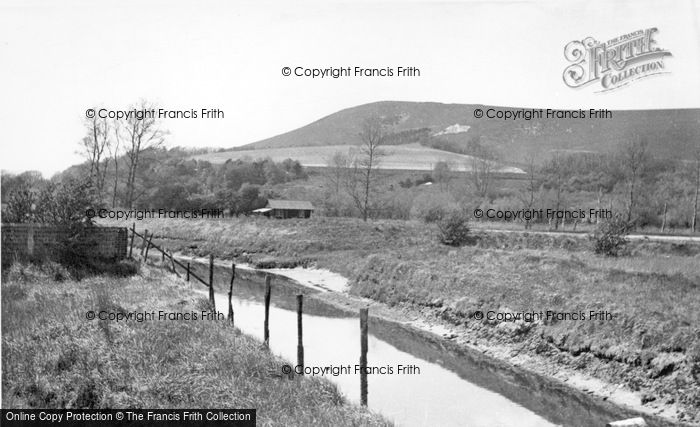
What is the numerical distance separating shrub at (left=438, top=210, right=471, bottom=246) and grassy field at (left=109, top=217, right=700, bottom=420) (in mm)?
897

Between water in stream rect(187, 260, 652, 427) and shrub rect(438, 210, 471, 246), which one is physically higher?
shrub rect(438, 210, 471, 246)

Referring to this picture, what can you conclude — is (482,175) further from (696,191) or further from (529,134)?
(696,191)

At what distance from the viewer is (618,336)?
13445mm

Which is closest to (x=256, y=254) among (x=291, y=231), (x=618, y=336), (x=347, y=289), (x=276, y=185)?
(x=291, y=231)

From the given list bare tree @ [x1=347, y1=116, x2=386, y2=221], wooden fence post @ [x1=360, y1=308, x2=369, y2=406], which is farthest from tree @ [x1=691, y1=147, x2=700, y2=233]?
wooden fence post @ [x1=360, y1=308, x2=369, y2=406]

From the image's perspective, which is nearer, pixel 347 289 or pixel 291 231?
pixel 347 289

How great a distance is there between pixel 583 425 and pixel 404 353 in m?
→ 5.46

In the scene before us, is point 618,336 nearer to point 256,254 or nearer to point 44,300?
point 44,300

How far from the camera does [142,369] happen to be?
1026 cm

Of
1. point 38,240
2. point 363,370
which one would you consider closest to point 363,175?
point 38,240

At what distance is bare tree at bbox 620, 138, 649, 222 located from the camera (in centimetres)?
2839

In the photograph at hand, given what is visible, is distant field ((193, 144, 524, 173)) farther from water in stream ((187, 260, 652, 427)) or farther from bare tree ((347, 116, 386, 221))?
water in stream ((187, 260, 652, 427))

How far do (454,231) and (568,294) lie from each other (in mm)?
12652

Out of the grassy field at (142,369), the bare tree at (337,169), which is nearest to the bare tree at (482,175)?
the bare tree at (337,169)
